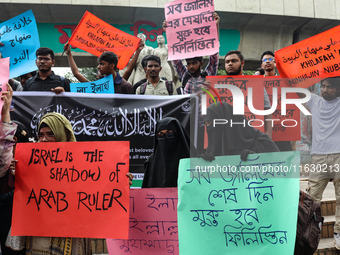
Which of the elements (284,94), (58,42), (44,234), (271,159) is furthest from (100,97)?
(58,42)

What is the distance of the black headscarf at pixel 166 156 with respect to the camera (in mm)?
2877

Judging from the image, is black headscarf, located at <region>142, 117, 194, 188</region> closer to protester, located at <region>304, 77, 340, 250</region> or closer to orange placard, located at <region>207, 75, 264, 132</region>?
orange placard, located at <region>207, 75, 264, 132</region>

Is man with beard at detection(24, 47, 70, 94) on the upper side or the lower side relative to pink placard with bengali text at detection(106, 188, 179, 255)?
upper

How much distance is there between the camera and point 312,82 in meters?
3.97

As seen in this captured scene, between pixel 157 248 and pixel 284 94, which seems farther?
pixel 284 94

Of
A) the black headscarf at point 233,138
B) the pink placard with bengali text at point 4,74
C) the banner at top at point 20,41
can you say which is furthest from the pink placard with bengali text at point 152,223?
the banner at top at point 20,41

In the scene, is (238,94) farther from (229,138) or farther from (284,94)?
(229,138)

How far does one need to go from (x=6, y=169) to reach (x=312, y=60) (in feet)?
10.2

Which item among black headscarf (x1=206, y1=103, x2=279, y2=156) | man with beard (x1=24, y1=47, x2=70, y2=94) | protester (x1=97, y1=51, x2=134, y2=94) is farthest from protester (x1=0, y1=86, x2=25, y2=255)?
protester (x1=97, y1=51, x2=134, y2=94)

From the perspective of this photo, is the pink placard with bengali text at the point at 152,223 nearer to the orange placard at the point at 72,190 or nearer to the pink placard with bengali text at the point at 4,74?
the orange placard at the point at 72,190

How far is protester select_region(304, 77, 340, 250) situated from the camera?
3869 mm

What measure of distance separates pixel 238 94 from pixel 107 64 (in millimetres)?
1804

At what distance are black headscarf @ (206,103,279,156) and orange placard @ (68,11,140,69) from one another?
2.75 meters

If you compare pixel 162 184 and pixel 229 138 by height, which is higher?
pixel 229 138
